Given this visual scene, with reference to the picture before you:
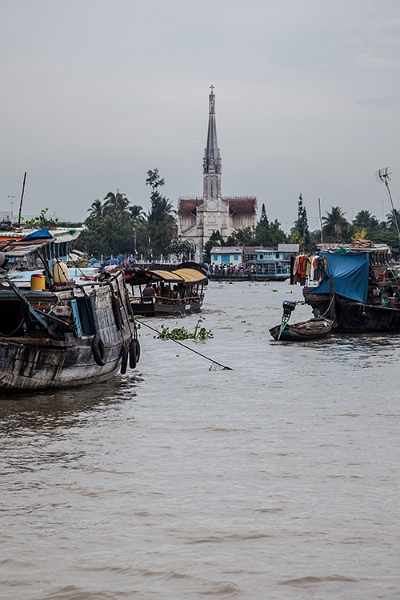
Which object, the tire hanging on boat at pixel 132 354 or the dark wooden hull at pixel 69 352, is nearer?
the dark wooden hull at pixel 69 352

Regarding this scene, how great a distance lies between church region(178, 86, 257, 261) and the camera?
117m

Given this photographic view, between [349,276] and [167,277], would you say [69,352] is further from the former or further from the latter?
[167,277]

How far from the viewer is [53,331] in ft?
45.9

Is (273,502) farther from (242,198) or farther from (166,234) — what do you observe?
(242,198)

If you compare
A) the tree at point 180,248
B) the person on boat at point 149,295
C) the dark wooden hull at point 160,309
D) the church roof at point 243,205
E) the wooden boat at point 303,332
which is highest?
the church roof at point 243,205

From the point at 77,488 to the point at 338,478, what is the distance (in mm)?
3109

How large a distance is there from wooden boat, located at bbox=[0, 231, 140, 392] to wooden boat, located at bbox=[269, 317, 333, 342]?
8903 millimetres

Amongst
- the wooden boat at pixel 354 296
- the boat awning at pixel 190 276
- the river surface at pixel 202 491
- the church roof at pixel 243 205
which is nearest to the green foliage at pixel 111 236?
the church roof at pixel 243 205

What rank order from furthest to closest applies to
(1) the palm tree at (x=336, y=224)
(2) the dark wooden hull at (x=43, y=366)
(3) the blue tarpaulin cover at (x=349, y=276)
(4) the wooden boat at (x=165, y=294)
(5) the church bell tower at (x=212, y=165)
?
(5) the church bell tower at (x=212, y=165)
(1) the palm tree at (x=336, y=224)
(4) the wooden boat at (x=165, y=294)
(3) the blue tarpaulin cover at (x=349, y=276)
(2) the dark wooden hull at (x=43, y=366)

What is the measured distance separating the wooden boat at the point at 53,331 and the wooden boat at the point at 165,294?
618 inches

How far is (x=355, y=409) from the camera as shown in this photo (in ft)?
46.5

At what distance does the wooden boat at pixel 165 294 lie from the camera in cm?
3222

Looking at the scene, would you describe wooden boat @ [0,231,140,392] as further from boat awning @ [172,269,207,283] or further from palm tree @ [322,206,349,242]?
palm tree @ [322,206,349,242]

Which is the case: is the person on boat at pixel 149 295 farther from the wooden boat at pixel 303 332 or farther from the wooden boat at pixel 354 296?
the wooden boat at pixel 303 332
